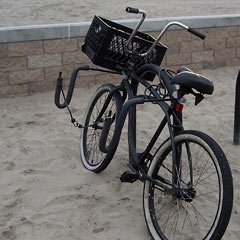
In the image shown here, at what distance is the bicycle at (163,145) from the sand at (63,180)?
172 millimetres

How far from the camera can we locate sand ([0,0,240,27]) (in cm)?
771

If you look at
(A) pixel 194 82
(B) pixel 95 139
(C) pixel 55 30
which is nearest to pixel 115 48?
(A) pixel 194 82

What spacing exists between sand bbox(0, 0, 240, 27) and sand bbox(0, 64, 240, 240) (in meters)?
2.19

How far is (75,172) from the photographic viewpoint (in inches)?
167

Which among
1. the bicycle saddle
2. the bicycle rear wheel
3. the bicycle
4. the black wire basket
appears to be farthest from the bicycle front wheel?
the black wire basket

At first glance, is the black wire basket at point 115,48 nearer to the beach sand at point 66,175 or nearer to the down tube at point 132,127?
the down tube at point 132,127

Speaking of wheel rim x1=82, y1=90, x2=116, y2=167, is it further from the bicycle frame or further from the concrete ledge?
the concrete ledge

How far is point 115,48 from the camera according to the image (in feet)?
12.2

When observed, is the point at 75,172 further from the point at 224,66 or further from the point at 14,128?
the point at 224,66

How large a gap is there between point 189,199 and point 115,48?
1260mm

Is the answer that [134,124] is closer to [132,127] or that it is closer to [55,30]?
[132,127]

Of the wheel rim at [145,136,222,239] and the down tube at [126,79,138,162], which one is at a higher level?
the down tube at [126,79,138,162]

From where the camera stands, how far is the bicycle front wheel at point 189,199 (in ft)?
9.27

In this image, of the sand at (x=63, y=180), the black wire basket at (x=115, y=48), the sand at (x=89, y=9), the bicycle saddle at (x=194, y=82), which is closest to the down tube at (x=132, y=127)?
the black wire basket at (x=115, y=48)
